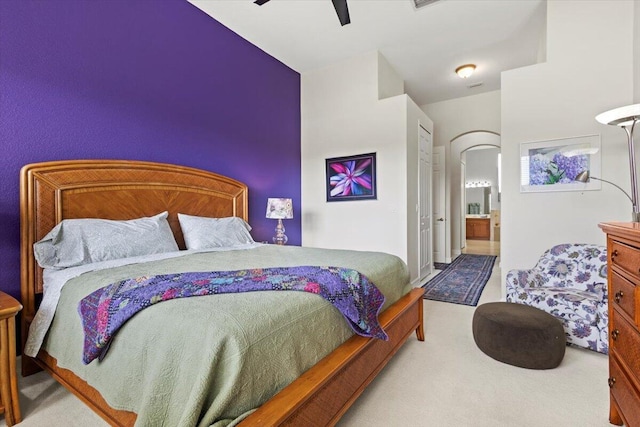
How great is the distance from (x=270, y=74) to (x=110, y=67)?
2.14 meters

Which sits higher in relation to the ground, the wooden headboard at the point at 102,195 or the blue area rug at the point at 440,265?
the wooden headboard at the point at 102,195

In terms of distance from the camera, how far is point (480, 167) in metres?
10.9

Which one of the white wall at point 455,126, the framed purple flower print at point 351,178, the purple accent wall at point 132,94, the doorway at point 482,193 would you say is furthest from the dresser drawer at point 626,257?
the doorway at point 482,193

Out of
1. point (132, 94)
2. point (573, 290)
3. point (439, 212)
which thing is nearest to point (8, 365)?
point (132, 94)

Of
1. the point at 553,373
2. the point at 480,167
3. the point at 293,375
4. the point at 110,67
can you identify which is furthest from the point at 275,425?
the point at 480,167

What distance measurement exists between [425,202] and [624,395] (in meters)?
3.71

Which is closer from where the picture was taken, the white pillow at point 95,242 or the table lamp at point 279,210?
the white pillow at point 95,242

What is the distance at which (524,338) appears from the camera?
6.58 ft

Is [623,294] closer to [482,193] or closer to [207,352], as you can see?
[207,352]

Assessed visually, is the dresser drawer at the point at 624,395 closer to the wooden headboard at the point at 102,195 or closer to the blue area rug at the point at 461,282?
the blue area rug at the point at 461,282

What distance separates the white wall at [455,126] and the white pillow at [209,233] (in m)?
4.52

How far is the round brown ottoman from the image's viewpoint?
6.52 feet

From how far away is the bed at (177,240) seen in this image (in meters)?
1.17

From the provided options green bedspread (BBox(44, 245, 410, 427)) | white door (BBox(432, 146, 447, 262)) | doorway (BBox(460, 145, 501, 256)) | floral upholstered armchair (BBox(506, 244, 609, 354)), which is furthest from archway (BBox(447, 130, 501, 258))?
green bedspread (BBox(44, 245, 410, 427))
